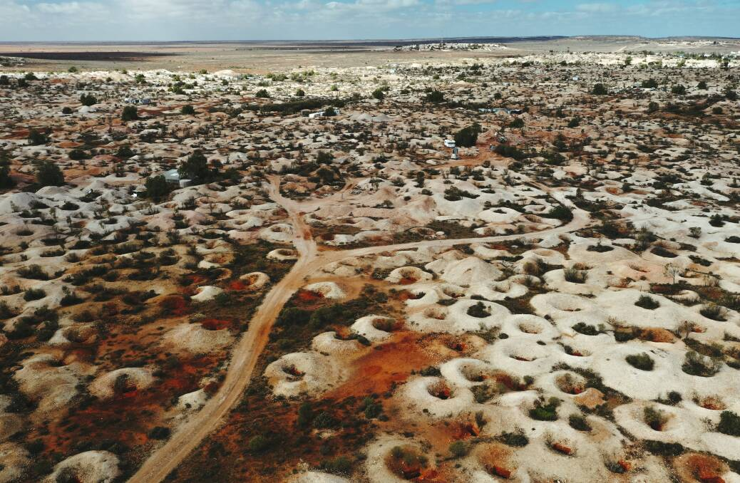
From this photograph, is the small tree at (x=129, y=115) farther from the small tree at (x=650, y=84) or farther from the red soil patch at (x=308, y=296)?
the small tree at (x=650, y=84)

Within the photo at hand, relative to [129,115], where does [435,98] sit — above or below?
above

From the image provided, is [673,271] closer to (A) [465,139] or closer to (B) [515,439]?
(B) [515,439]

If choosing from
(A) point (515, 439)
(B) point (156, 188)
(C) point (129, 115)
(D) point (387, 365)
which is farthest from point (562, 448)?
(C) point (129, 115)

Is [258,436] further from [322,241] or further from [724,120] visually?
[724,120]

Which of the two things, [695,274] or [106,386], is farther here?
[695,274]

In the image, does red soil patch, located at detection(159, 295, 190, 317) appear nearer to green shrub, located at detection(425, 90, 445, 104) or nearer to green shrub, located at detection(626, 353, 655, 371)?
green shrub, located at detection(626, 353, 655, 371)

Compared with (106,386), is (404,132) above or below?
above

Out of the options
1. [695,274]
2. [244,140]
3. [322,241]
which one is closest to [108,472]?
[322,241]

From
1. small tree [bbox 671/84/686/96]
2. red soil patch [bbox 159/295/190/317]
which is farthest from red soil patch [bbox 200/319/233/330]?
small tree [bbox 671/84/686/96]
